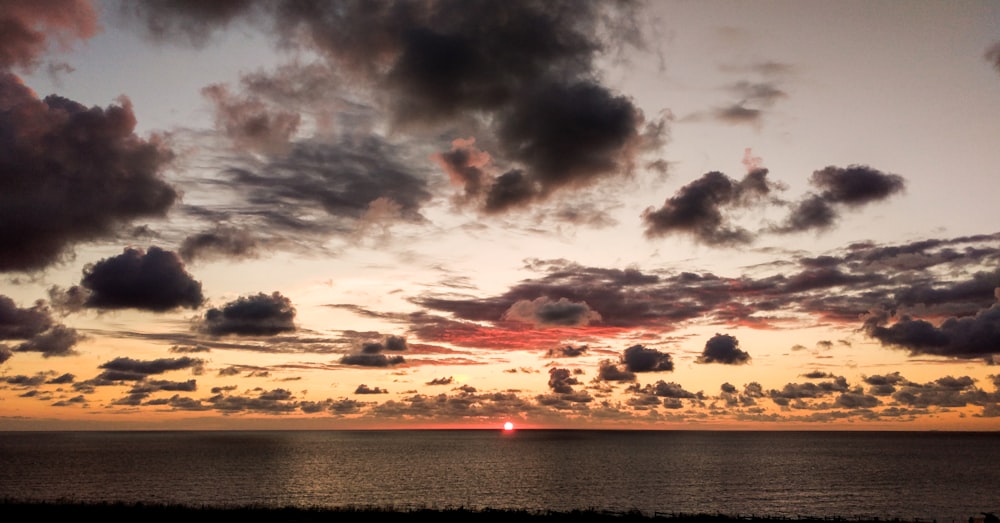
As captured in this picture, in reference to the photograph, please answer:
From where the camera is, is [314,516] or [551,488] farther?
[551,488]

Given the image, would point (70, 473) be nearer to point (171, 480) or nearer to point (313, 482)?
point (171, 480)

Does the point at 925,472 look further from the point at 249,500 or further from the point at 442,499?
the point at 249,500

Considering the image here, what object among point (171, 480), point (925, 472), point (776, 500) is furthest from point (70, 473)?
point (925, 472)

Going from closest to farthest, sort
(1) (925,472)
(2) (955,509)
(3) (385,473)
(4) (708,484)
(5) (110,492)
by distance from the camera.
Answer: (2) (955,509) < (5) (110,492) < (4) (708,484) < (3) (385,473) < (1) (925,472)

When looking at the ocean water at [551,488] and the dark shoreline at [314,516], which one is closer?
the dark shoreline at [314,516]

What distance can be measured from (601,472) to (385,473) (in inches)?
2203

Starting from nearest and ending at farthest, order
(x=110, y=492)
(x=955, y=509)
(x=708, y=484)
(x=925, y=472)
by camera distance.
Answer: (x=955, y=509), (x=110, y=492), (x=708, y=484), (x=925, y=472)

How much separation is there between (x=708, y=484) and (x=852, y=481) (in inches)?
1562

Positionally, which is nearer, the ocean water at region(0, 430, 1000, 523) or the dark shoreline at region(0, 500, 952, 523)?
the dark shoreline at region(0, 500, 952, 523)

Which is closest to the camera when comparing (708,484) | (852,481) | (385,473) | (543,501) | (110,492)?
(543,501)

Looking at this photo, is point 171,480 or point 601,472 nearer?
point 171,480

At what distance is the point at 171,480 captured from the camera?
156625 millimetres

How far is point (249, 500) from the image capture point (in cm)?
11631

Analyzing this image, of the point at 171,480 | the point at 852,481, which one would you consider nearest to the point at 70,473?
the point at 171,480
